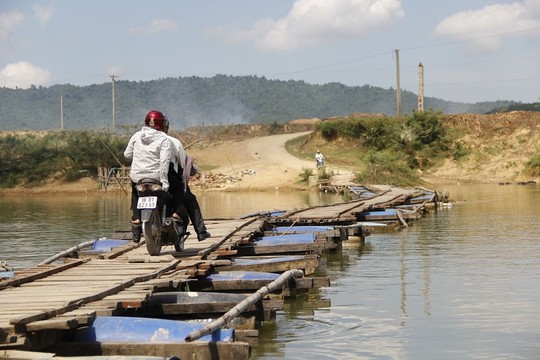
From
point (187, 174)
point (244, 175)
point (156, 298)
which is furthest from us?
point (244, 175)

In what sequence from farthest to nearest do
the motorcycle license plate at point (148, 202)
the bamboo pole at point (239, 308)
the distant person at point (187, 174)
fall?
the distant person at point (187, 174)
the motorcycle license plate at point (148, 202)
the bamboo pole at point (239, 308)

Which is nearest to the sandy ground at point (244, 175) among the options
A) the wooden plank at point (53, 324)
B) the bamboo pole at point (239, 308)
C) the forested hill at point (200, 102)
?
the bamboo pole at point (239, 308)

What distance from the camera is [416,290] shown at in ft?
39.7

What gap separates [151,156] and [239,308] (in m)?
3.29

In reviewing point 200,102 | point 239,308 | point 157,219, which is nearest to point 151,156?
point 157,219

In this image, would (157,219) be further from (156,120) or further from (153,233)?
(156,120)

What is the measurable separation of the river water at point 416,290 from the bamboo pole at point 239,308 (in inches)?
18.0

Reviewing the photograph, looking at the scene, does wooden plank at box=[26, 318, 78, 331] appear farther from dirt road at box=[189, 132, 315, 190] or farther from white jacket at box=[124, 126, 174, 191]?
dirt road at box=[189, 132, 315, 190]

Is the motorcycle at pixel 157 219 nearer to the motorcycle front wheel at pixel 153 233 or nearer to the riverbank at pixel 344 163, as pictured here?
the motorcycle front wheel at pixel 153 233

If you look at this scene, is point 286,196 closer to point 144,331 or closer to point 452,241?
point 452,241

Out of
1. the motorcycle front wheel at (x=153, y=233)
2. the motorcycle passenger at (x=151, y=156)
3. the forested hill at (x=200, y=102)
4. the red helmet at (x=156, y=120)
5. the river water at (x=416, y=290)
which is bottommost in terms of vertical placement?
the river water at (x=416, y=290)

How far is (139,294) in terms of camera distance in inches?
323

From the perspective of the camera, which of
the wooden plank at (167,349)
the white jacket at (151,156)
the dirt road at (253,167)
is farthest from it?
the dirt road at (253,167)

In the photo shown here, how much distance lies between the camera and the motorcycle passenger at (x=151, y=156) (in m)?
10.6
